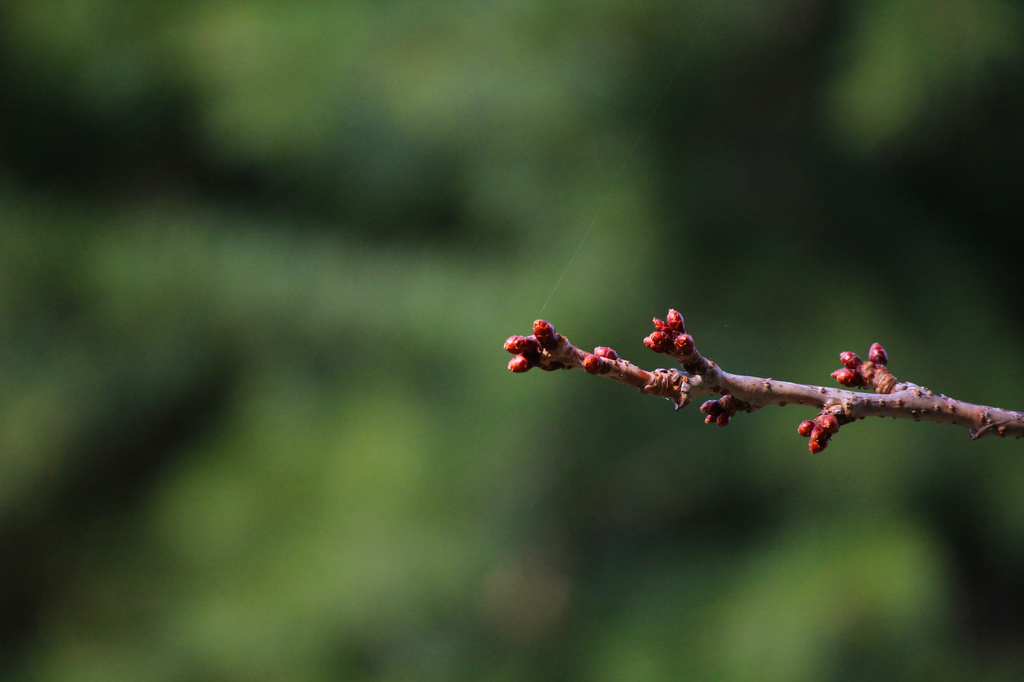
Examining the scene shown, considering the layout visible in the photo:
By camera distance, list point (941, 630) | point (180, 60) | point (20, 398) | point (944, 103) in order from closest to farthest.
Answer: point (941, 630) → point (944, 103) → point (20, 398) → point (180, 60)

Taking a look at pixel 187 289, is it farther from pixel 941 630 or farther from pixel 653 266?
pixel 941 630

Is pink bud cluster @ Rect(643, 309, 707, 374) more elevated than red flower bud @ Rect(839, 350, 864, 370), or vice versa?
red flower bud @ Rect(839, 350, 864, 370)

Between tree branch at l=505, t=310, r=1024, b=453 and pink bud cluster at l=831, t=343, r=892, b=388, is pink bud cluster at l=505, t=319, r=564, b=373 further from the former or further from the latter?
pink bud cluster at l=831, t=343, r=892, b=388

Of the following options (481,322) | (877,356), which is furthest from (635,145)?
(877,356)

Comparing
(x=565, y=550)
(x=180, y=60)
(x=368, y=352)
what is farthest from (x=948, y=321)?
(x=180, y=60)

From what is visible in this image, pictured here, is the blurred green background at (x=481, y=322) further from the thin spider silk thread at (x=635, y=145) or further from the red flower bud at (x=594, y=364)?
the red flower bud at (x=594, y=364)

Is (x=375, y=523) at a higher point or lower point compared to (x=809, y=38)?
lower

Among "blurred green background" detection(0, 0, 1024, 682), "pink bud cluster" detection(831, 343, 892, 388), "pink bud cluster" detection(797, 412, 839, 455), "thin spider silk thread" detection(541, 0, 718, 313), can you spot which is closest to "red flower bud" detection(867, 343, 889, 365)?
"pink bud cluster" detection(831, 343, 892, 388)
